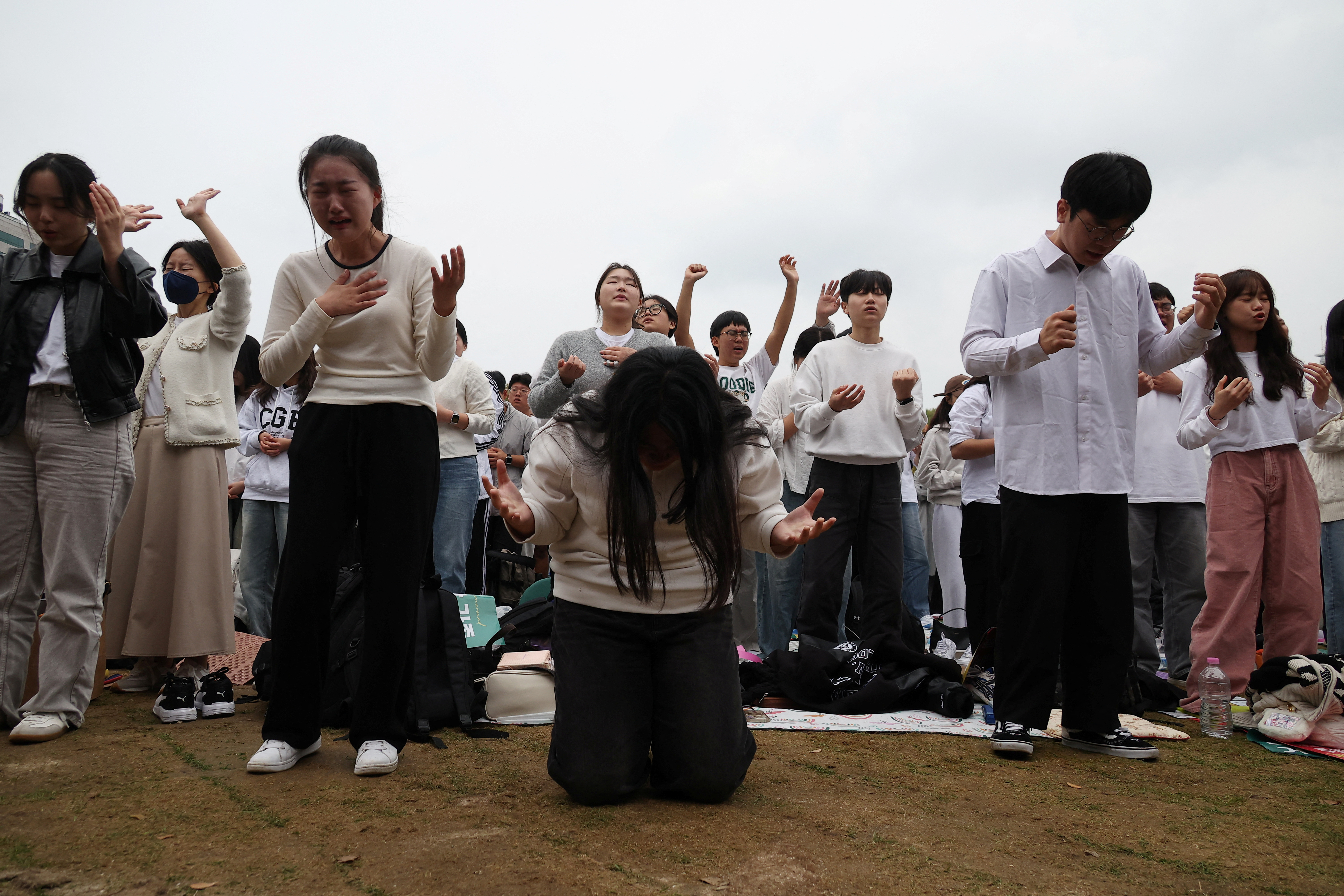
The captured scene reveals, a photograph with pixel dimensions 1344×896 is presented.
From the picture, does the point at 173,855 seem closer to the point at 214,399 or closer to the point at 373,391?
the point at 373,391

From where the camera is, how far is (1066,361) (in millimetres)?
3533

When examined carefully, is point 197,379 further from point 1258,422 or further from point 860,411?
point 1258,422

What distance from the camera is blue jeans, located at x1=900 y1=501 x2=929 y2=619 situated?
19.2 feet

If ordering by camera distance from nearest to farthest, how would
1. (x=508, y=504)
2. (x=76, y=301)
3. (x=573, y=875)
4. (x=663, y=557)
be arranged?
(x=573, y=875), (x=508, y=504), (x=663, y=557), (x=76, y=301)

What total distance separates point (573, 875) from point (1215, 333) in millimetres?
3751

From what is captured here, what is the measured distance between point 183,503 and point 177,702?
0.90m

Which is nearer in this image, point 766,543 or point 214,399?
point 766,543

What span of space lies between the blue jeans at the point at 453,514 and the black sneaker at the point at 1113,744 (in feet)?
11.8

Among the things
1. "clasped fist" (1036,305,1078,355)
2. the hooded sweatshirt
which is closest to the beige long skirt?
the hooded sweatshirt

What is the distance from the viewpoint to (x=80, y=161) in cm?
346

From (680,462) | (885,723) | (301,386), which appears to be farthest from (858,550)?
(301,386)

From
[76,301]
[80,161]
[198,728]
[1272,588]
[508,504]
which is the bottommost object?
[198,728]

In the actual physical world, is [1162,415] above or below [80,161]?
below

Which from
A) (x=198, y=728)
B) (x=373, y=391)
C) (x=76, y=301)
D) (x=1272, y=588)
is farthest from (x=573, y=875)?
(x=1272, y=588)
